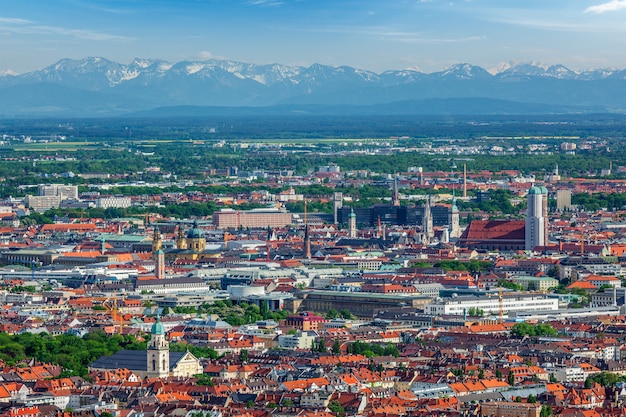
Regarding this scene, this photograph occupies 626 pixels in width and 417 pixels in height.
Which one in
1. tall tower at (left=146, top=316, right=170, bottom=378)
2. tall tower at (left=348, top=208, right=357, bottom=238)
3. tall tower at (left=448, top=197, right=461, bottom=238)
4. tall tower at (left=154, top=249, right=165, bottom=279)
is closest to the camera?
tall tower at (left=146, top=316, right=170, bottom=378)

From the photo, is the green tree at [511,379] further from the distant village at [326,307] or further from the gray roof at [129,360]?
the gray roof at [129,360]

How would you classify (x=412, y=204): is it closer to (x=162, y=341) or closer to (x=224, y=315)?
(x=224, y=315)

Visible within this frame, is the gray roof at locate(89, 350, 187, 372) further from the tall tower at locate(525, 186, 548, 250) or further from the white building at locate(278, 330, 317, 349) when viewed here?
the tall tower at locate(525, 186, 548, 250)

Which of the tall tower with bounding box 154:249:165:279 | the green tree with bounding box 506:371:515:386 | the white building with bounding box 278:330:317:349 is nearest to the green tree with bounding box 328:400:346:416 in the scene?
the green tree with bounding box 506:371:515:386

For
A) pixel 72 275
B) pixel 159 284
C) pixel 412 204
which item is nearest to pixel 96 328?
pixel 159 284

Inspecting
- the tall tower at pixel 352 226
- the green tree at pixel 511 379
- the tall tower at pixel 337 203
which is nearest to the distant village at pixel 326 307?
the green tree at pixel 511 379

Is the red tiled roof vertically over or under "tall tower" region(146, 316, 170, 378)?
under

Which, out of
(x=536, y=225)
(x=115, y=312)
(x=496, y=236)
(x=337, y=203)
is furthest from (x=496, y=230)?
(x=115, y=312)
